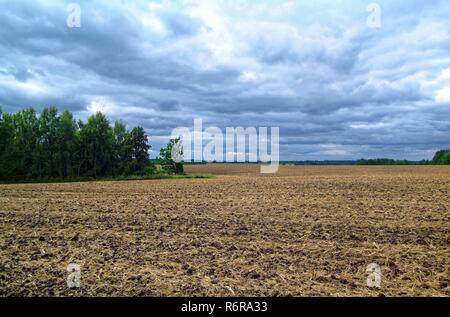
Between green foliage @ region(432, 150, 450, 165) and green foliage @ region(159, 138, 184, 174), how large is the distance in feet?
402

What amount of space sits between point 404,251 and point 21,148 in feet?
187

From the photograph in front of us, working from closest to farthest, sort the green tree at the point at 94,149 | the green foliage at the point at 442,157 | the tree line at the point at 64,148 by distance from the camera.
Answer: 1. the tree line at the point at 64,148
2. the green tree at the point at 94,149
3. the green foliage at the point at 442,157

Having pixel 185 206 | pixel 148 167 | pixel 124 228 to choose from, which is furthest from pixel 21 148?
pixel 124 228

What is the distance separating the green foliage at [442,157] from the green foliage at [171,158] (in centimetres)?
12251

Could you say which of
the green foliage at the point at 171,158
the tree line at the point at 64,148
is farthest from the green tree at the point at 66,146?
the green foliage at the point at 171,158

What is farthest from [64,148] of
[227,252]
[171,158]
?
[227,252]

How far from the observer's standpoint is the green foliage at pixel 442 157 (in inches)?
5217

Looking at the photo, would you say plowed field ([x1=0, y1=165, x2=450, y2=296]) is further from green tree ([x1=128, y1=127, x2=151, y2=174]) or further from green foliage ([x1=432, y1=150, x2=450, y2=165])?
green foliage ([x1=432, y1=150, x2=450, y2=165])

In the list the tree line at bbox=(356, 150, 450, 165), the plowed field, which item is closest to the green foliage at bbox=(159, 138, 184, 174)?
the plowed field

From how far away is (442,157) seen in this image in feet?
452

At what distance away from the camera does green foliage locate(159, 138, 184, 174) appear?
63562 millimetres

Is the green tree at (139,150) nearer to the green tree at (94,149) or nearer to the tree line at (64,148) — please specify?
the tree line at (64,148)

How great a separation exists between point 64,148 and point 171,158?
2014 cm

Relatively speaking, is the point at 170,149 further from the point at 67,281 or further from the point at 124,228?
the point at 67,281
